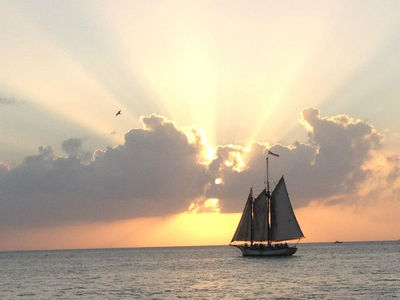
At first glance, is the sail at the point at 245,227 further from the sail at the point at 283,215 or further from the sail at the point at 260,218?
the sail at the point at 283,215

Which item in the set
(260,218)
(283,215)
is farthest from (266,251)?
(283,215)

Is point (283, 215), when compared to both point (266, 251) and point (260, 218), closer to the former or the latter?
point (260, 218)

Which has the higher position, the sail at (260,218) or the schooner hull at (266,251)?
the sail at (260,218)

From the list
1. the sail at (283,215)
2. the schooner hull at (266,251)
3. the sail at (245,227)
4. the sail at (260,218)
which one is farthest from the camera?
the schooner hull at (266,251)

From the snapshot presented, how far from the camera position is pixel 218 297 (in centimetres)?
8431

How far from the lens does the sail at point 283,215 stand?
16338 centimetres

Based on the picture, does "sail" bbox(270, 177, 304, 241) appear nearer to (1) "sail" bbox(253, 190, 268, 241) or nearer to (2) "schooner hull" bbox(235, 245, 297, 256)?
(1) "sail" bbox(253, 190, 268, 241)

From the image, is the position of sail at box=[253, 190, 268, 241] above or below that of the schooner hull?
above

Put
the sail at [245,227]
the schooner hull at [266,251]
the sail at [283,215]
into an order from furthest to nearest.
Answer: the schooner hull at [266,251], the sail at [245,227], the sail at [283,215]

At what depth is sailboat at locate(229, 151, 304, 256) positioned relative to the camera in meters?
164

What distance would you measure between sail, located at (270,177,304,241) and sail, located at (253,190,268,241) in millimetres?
2520

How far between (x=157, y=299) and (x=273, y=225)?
87.1 meters

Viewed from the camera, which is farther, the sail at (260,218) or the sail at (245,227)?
the sail at (245,227)

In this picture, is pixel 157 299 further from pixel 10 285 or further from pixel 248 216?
pixel 248 216
